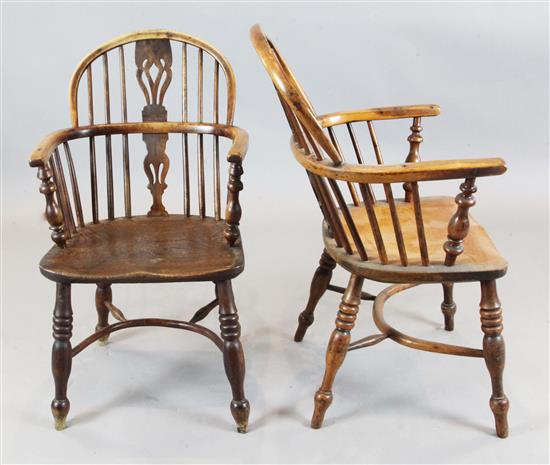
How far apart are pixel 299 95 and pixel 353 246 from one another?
63 centimetres

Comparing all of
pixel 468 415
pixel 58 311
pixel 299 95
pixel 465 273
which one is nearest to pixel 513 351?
pixel 468 415

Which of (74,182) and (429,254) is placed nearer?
(429,254)

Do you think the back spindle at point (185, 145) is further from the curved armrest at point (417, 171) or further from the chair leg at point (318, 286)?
the curved armrest at point (417, 171)

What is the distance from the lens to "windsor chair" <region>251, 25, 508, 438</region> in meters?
2.65

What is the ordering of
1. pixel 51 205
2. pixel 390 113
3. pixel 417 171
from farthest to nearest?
pixel 390 113, pixel 51 205, pixel 417 171

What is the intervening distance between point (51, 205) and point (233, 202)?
590 mm

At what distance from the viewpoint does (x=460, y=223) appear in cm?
267

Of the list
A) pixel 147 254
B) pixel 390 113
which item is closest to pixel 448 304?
pixel 390 113

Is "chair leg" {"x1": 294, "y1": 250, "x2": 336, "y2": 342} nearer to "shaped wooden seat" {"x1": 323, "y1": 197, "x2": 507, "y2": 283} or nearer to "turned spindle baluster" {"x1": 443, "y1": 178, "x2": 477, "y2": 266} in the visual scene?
"shaped wooden seat" {"x1": 323, "y1": 197, "x2": 507, "y2": 283}

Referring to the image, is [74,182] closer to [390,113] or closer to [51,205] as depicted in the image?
[51,205]

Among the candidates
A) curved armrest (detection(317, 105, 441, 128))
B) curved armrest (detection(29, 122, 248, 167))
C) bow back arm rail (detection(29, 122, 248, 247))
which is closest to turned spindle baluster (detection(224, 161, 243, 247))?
bow back arm rail (detection(29, 122, 248, 247))

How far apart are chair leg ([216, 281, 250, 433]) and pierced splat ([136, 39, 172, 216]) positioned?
685mm

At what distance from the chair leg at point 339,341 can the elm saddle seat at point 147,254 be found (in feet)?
1.21

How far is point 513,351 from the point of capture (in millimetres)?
3521
